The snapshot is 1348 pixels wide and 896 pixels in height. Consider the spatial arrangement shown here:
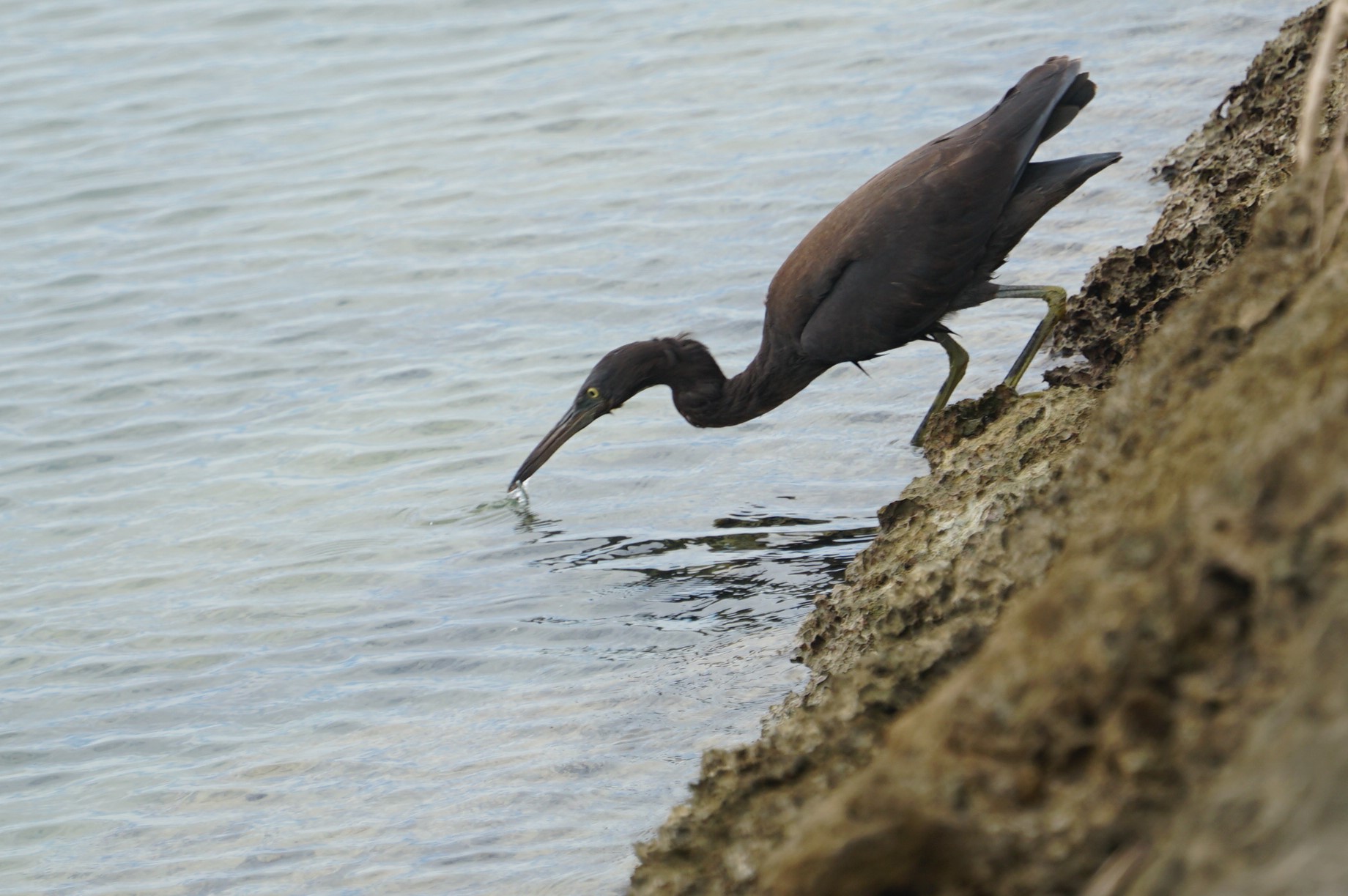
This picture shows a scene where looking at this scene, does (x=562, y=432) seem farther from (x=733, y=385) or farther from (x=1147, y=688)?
(x=1147, y=688)

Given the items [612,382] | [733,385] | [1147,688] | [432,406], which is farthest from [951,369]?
[1147,688]

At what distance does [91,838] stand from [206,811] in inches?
13.6

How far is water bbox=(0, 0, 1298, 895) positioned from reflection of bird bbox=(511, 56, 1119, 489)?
628mm

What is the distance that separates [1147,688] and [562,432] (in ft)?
15.8

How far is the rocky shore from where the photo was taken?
142 cm

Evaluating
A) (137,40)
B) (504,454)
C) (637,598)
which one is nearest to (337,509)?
(504,454)

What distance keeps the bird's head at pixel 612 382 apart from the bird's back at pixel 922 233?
2.27 ft

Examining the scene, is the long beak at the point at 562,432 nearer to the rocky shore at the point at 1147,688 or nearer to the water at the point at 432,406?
the water at the point at 432,406

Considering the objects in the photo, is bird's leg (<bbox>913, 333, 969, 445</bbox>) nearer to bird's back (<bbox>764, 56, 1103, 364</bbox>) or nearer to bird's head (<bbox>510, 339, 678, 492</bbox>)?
bird's back (<bbox>764, 56, 1103, 364</bbox>)

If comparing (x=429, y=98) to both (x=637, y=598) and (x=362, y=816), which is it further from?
(x=362, y=816)

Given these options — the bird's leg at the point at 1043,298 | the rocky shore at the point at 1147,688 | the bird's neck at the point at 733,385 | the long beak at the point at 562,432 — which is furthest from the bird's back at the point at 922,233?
the rocky shore at the point at 1147,688

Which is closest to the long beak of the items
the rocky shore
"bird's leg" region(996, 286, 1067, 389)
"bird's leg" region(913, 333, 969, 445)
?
"bird's leg" region(913, 333, 969, 445)

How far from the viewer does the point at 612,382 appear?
6.30 metres

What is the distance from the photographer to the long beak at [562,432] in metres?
6.35
